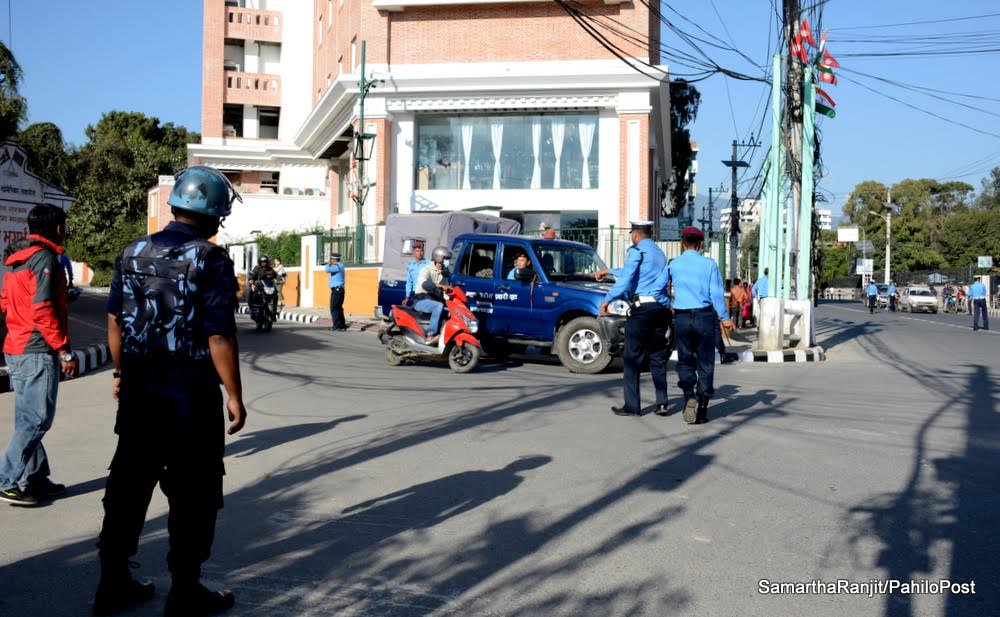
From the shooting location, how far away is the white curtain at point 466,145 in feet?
105

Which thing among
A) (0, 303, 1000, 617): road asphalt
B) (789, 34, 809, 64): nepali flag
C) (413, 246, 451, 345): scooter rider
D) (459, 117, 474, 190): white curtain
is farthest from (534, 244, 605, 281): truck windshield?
(459, 117, 474, 190): white curtain

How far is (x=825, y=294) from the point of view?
106 meters

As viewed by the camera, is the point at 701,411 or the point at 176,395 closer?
the point at 176,395

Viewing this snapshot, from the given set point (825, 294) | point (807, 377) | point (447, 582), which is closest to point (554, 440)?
point (447, 582)

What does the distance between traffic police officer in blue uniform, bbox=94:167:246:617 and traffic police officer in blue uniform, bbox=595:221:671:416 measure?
565cm

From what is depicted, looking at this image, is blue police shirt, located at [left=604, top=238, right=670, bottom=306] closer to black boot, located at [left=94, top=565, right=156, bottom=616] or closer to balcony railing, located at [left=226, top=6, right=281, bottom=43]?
black boot, located at [left=94, top=565, right=156, bottom=616]

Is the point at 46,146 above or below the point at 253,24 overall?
below

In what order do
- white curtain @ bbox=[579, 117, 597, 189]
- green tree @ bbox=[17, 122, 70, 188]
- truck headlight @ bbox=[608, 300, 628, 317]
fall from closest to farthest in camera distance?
1. truck headlight @ bbox=[608, 300, 628, 317]
2. green tree @ bbox=[17, 122, 70, 188]
3. white curtain @ bbox=[579, 117, 597, 189]

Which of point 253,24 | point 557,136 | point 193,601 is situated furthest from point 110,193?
point 193,601

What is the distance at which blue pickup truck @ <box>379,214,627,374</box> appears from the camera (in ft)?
45.6

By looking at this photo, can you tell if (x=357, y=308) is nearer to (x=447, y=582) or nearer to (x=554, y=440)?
(x=554, y=440)

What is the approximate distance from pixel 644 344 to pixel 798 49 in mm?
11194

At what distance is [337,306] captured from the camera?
869 inches

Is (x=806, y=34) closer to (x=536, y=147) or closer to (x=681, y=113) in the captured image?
(x=536, y=147)
